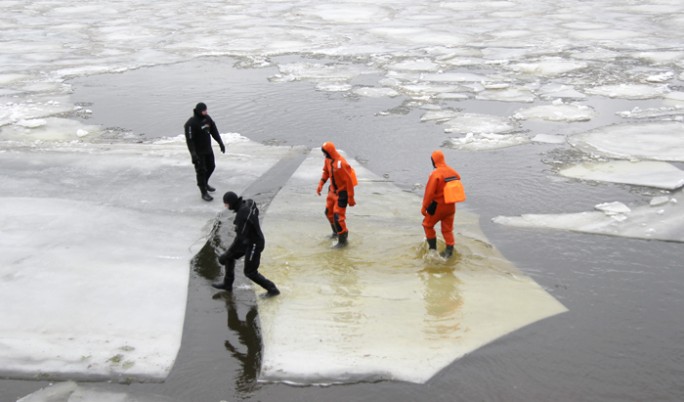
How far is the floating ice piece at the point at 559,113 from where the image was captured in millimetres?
14531

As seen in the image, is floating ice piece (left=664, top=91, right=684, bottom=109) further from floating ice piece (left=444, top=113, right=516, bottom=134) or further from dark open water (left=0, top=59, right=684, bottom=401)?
floating ice piece (left=444, top=113, right=516, bottom=134)

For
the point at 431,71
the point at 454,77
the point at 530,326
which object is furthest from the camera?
the point at 431,71

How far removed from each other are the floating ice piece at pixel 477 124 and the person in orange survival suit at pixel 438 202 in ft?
19.7

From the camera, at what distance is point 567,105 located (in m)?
15.4

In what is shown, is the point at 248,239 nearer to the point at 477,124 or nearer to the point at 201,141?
the point at 201,141

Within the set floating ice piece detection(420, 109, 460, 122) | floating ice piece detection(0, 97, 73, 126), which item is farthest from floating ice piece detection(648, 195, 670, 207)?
floating ice piece detection(0, 97, 73, 126)

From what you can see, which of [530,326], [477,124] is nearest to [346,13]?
[477,124]

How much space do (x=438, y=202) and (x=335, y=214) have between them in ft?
4.63

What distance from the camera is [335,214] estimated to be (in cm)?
864

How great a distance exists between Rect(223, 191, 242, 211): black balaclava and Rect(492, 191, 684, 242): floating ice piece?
4.21m

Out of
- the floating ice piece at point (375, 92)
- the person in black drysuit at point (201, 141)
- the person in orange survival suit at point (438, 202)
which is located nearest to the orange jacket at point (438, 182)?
the person in orange survival suit at point (438, 202)

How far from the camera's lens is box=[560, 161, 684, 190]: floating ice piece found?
10.7 meters

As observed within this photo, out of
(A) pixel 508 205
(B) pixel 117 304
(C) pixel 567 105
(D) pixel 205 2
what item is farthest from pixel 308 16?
(B) pixel 117 304

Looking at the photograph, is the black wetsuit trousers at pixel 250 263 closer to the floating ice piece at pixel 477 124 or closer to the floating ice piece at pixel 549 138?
the floating ice piece at pixel 477 124
